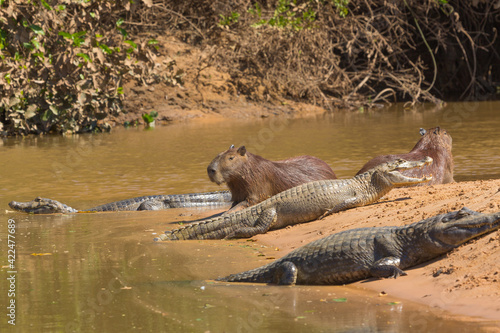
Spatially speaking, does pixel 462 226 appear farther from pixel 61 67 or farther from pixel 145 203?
pixel 61 67


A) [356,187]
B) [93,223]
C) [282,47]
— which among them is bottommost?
[93,223]

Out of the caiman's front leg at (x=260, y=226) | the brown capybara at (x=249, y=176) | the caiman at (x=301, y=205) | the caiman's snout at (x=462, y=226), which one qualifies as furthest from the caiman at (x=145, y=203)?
the caiman's snout at (x=462, y=226)

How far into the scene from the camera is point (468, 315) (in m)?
3.88

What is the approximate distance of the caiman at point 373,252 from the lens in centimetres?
469

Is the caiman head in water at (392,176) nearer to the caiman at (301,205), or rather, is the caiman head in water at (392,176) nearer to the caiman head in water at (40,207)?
the caiman at (301,205)

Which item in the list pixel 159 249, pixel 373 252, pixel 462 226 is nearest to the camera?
pixel 462 226

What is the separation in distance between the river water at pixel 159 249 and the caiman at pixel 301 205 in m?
0.24

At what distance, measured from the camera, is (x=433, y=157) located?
8.45 m

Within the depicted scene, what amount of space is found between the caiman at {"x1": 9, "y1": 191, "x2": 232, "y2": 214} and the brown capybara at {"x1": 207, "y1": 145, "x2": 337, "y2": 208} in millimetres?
812

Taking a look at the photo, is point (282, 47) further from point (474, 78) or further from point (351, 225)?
point (351, 225)

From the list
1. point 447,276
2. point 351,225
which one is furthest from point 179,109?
point 447,276

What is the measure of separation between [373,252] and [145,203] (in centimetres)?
426

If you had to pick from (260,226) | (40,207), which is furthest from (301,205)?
(40,207)

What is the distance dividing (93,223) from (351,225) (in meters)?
2.86
